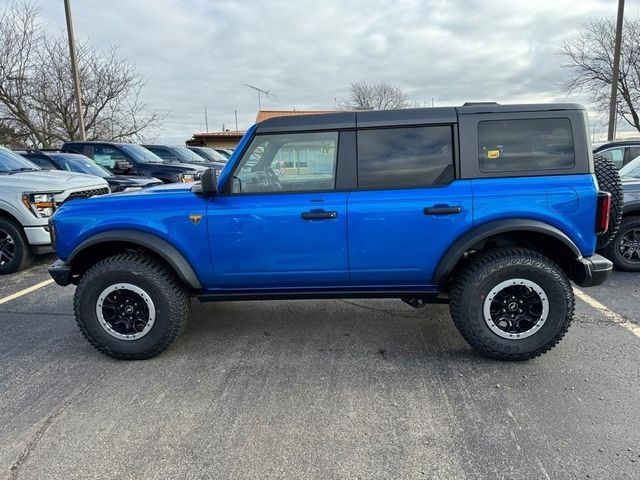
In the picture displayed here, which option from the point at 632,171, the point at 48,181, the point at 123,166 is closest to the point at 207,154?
the point at 123,166

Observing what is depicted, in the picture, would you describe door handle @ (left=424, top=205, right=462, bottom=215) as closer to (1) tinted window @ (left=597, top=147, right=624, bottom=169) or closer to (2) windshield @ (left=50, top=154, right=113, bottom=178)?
(1) tinted window @ (left=597, top=147, right=624, bottom=169)

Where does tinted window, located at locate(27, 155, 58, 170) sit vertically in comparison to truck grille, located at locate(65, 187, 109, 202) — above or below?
above

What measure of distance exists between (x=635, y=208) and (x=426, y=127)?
152 inches

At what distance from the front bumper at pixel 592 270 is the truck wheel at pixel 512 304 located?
119 mm

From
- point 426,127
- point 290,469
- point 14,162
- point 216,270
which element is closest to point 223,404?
point 290,469

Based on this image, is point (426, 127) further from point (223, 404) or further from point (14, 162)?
point (14, 162)

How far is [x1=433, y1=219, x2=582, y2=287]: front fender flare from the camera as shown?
124 inches

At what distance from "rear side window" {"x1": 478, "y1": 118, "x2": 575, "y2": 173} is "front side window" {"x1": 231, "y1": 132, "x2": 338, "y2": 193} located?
1.17 m

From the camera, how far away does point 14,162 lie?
7219mm

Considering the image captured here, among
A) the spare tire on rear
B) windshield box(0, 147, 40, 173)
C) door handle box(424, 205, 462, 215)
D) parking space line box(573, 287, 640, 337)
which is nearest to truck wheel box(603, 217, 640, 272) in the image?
parking space line box(573, 287, 640, 337)

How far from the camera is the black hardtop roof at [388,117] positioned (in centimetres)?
324

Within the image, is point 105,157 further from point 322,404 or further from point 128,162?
point 322,404

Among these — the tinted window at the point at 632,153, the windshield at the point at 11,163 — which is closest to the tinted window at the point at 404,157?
the windshield at the point at 11,163

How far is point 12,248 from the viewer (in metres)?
6.21
